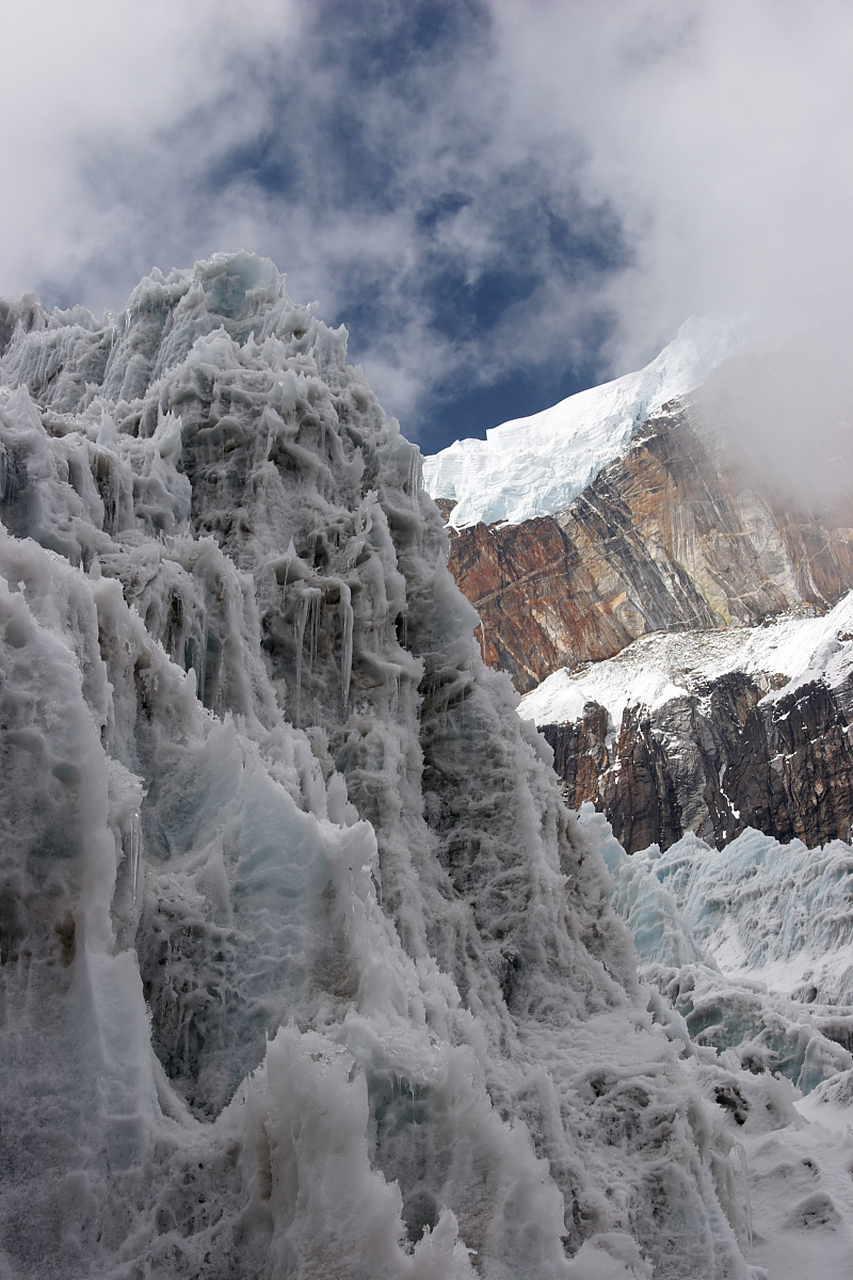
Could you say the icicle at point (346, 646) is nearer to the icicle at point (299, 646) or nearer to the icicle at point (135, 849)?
the icicle at point (299, 646)

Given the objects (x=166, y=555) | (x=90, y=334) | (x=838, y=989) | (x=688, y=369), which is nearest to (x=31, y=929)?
(x=166, y=555)

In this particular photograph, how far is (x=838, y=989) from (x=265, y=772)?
33096 millimetres

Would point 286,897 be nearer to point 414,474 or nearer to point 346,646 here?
point 346,646

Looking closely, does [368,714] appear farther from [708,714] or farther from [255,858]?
[708,714]

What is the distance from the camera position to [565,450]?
4065 inches

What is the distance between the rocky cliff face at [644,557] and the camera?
327 ft

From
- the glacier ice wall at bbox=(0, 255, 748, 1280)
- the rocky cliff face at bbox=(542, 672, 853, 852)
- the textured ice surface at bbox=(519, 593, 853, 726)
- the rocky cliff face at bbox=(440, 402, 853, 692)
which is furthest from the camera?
the rocky cliff face at bbox=(440, 402, 853, 692)

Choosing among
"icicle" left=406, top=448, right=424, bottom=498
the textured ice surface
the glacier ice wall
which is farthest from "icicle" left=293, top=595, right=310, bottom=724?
the textured ice surface

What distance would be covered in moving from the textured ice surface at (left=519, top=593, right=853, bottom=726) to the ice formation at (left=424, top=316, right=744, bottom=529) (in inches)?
782

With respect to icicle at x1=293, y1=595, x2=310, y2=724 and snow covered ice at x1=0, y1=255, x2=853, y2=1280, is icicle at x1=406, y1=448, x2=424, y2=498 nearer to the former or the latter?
snow covered ice at x1=0, y1=255, x2=853, y2=1280

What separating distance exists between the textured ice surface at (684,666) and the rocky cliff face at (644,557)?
8.40 feet

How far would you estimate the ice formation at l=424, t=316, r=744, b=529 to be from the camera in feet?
333

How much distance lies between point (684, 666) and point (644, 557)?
15.8 m

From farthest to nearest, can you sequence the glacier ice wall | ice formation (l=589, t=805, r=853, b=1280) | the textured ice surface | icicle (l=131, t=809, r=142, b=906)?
the textured ice surface < ice formation (l=589, t=805, r=853, b=1280) < icicle (l=131, t=809, r=142, b=906) < the glacier ice wall
